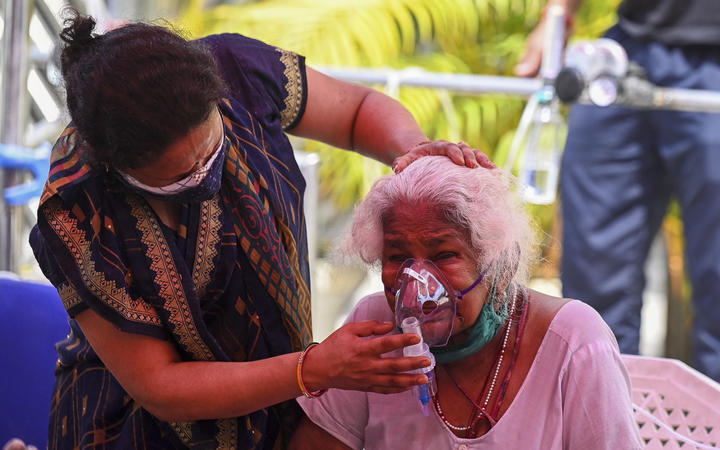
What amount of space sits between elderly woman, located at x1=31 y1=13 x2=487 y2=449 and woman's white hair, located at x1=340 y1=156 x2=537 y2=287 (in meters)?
0.05

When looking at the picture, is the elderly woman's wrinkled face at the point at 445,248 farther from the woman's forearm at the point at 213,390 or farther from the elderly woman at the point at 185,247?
the woman's forearm at the point at 213,390

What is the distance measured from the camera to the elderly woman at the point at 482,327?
5.62 ft

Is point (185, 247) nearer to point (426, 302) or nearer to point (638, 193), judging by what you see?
point (426, 302)

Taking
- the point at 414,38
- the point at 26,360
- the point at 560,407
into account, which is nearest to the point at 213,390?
the point at 560,407

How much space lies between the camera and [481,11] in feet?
21.8

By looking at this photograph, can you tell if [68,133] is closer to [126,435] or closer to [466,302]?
[126,435]

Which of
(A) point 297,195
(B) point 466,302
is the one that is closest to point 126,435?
(A) point 297,195

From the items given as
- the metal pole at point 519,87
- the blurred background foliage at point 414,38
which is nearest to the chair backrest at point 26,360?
the metal pole at point 519,87

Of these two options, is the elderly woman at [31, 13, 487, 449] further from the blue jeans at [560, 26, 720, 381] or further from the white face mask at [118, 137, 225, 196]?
the blue jeans at [560, 26, 720, 381]

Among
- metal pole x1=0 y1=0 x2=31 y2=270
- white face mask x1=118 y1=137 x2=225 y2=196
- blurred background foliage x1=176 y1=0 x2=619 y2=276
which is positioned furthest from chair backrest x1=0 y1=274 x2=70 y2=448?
blurred background foliage x1=176 y1=0 x2=619 y2=276

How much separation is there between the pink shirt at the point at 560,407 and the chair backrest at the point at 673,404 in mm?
457

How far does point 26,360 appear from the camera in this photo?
244cm

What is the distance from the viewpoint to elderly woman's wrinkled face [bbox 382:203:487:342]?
175cm

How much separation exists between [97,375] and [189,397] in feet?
1.05
